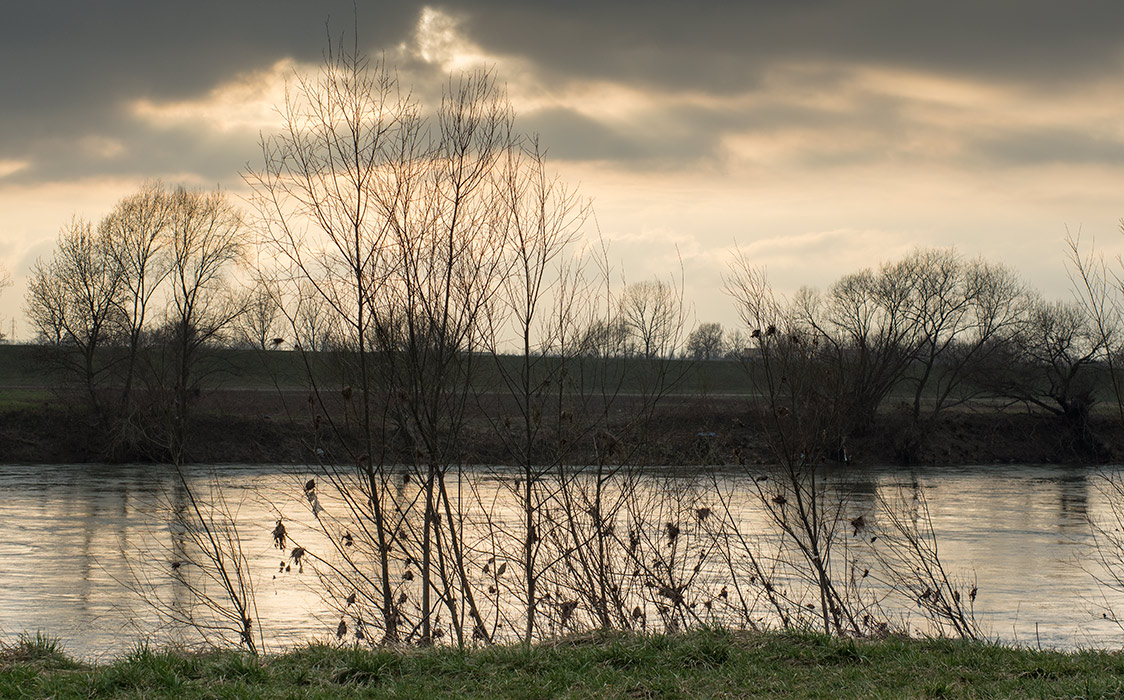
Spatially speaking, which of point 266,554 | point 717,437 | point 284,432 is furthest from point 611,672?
point 284,432

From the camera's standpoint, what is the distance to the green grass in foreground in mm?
6215

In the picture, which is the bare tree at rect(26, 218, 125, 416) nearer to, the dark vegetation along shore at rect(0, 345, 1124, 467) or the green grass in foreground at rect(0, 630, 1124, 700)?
the dark vegetation along shore at rect(0, 345, 1124, 467)

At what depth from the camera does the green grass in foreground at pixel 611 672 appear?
6215 millimetres

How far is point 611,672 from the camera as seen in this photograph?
21.9 feet

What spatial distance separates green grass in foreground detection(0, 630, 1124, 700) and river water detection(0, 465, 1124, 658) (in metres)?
1.13

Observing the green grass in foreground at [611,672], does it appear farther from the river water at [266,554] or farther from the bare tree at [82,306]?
the bare tree at [82,306]

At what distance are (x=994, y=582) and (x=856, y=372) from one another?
16.4ft

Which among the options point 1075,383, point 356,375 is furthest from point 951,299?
→ point 356,375

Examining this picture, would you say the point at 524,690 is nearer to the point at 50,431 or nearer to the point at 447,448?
the point at 447,448

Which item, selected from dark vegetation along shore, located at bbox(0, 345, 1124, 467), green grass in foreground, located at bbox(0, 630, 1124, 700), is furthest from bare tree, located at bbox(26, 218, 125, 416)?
green grass in foreground, located at bbox(0, 630, 1124, 700)

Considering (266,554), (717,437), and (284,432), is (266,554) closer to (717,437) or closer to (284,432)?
(717,437)

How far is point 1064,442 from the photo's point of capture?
4906 cm

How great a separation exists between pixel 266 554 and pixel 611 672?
14791 millimetres

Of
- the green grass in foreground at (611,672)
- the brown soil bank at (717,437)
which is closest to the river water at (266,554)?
the green grass in foreground at (611,672)
